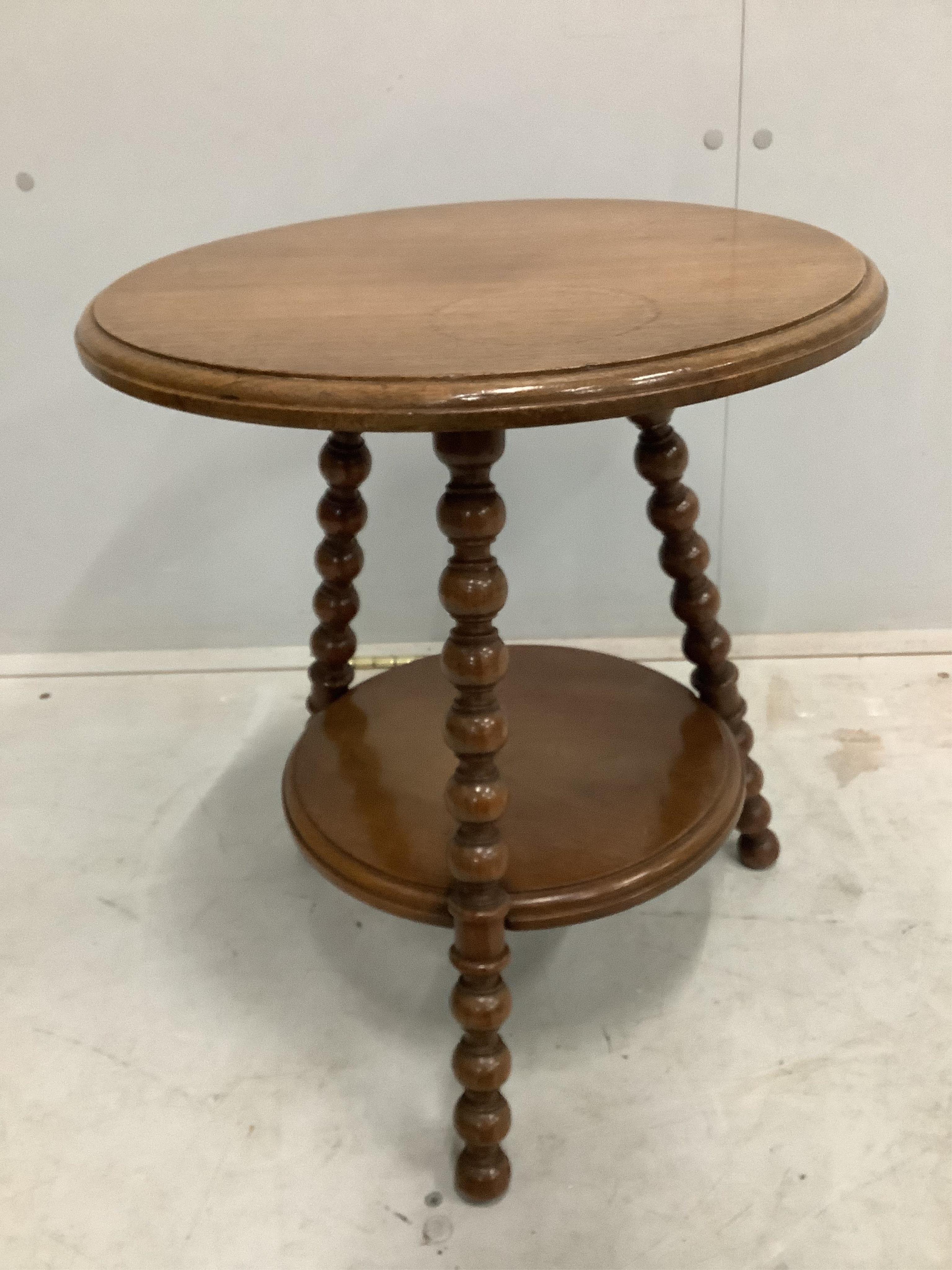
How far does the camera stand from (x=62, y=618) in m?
1.80

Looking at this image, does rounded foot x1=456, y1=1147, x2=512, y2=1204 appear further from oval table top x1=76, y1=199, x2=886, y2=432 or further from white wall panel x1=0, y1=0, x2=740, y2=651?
white wall panel x1=0, y1=0, x2=740, y2=651

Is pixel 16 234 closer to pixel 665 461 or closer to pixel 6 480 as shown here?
pixel 6 480

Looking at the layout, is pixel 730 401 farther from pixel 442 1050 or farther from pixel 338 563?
pixel 442 1050

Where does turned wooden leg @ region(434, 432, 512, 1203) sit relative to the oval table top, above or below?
below

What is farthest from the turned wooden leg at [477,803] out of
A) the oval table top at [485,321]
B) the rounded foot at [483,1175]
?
the oval table top at [485,321]

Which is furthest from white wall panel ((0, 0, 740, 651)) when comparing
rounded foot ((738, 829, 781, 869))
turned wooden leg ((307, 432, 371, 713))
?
rounded foot ((738, 829, 781, 869))

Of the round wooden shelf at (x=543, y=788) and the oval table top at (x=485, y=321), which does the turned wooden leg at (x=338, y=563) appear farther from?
the oval table top at (x=485, y=321)

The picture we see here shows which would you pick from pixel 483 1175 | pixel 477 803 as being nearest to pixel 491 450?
pixel 477 803

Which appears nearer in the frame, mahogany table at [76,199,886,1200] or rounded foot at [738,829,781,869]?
mahogany table at [76,199,886,1200]

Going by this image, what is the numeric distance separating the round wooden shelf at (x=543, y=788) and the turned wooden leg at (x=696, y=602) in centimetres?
6

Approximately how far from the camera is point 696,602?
1.17 m

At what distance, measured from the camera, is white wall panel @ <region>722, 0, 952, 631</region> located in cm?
138

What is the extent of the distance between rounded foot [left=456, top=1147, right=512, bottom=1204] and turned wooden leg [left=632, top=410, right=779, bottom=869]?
0.48m

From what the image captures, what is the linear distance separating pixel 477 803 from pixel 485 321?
374 mm
